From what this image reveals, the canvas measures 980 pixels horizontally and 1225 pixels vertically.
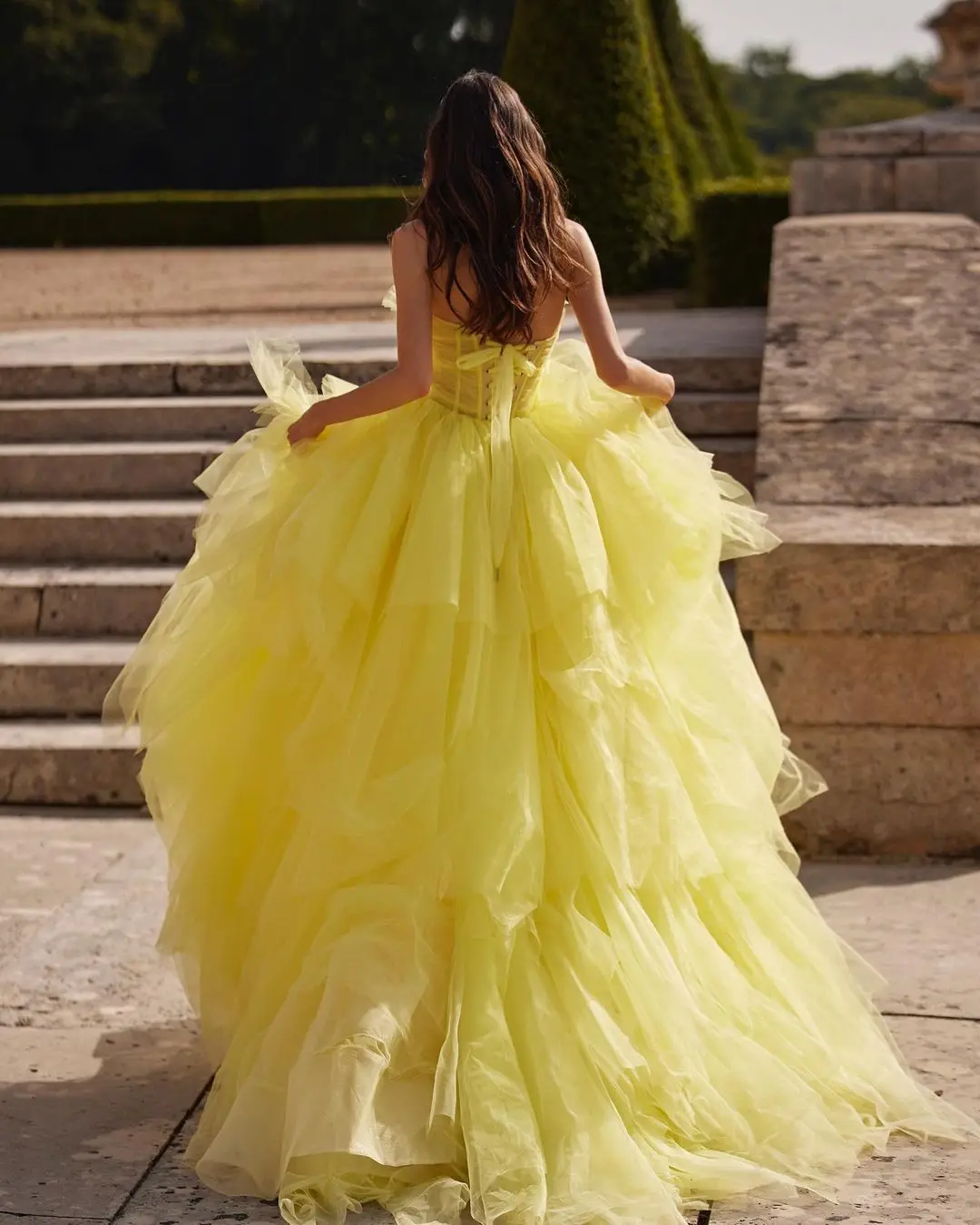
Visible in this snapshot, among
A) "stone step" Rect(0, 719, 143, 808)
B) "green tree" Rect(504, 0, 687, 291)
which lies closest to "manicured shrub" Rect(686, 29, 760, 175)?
"green tree" Rect(504, 0, 687, 291)

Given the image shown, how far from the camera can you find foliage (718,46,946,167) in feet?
197

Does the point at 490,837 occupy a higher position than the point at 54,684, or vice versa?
the point at 490,837

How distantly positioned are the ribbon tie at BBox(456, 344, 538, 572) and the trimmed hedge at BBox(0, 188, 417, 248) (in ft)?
67.0

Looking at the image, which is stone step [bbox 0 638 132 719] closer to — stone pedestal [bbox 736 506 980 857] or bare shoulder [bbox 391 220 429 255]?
stone pedestal [bbox 736 506 980 857]

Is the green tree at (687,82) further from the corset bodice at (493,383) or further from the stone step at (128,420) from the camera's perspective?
the corset bodice at (493,383)

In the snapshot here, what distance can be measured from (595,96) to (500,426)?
9473 millimetres

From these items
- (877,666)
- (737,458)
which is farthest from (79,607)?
(877,666)

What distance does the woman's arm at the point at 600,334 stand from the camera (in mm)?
2996

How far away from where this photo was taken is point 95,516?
604 centimetres

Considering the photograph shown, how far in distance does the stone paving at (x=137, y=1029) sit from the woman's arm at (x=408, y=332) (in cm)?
137

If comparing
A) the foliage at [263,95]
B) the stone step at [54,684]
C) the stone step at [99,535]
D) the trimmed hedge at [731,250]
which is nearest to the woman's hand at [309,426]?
the stone step at [54,684]

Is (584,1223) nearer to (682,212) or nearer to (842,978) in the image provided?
(842,978)

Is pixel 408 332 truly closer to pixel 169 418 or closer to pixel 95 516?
pixel 95 516

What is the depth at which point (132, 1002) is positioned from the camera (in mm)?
3629
